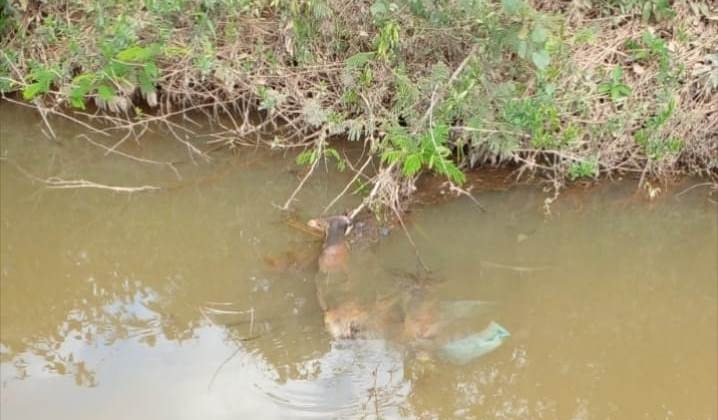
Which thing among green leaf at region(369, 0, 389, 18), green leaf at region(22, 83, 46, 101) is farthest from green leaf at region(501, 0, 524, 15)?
green leaf at region(22, 83, 46, 101)

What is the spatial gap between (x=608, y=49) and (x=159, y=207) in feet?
7.24

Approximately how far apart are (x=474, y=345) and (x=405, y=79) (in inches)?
49.6

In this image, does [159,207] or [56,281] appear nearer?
[56,281]

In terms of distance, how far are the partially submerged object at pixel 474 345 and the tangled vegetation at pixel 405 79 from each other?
0.75 metres

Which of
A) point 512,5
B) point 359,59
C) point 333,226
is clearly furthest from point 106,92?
point 512,5

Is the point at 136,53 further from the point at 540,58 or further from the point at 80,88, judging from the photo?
the point at 540,58

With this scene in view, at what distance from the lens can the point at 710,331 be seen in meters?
2.88

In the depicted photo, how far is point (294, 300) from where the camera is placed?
298cm

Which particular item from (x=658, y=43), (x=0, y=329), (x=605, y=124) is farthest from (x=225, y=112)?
(x=658, y=43)

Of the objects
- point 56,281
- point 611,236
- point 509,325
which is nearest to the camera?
Answer: point 509,325

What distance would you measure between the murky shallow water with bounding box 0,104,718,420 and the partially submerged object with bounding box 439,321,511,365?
4 centimetres

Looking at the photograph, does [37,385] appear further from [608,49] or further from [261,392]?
[608,49]

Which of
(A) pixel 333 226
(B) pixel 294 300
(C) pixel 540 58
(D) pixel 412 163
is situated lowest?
(B) pixel 294 300

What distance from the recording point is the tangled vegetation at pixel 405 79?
3359 millimetres
